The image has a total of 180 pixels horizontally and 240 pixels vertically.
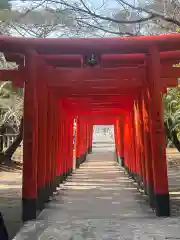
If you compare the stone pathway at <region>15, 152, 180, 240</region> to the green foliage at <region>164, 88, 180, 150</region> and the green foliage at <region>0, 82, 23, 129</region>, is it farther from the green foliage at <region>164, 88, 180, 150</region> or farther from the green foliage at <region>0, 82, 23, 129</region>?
the green foliage at <region>0, 82, 23, 129</region>

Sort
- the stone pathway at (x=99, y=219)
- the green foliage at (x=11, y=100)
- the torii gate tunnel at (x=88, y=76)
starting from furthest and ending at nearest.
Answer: the green foliage at (x=11, y=100), the torii gate tunnel at (x=88, y=76), the stone pathway at (x=99, y=219)

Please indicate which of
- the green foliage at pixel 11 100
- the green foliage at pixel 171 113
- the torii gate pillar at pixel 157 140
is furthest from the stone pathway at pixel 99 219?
the green foliage at pixel 11 100

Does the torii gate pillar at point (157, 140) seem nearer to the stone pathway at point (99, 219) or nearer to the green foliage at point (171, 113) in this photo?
the stone pathway at point (99, 219)

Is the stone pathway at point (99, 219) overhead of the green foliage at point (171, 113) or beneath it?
beneath

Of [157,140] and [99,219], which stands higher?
[157,140]

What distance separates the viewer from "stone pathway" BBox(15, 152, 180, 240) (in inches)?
167

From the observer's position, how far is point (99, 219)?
512 cm

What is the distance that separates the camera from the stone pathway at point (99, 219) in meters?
4.25

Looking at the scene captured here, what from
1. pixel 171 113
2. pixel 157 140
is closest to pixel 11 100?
pixel 171 113

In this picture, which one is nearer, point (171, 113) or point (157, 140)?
point (157, 140)

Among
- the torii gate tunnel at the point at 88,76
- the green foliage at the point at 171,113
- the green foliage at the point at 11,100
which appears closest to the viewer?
the torii gate tunnel at the point at 88,76

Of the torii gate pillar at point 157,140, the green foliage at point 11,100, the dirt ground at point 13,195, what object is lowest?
the dirt ground at point 13,195

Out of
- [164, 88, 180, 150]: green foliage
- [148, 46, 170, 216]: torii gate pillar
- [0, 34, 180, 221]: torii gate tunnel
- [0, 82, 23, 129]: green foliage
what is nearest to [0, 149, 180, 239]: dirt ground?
[0, 34, 180, 221]: torii gate tunnel

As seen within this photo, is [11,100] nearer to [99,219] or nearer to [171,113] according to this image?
[171,113]
